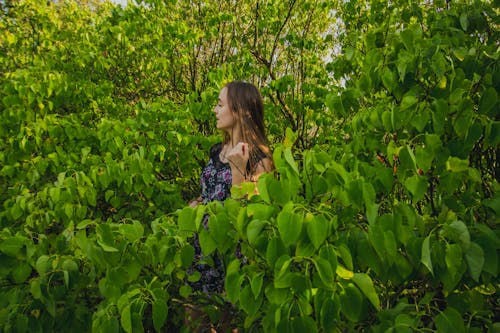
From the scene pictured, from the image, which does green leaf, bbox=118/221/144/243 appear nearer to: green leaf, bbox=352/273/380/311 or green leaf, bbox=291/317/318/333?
green leaf, bbox=291/317/318/333

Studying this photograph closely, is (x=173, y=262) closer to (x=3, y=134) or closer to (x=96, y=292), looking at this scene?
(x=96, y=292)

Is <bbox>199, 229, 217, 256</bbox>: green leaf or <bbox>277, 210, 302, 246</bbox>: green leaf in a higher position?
<bbox>277, 210, 302, 246</bbox>: green leaf

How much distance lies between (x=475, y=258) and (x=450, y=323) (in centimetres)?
21

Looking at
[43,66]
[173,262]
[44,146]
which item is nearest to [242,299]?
[173,262]

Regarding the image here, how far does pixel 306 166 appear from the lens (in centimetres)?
118

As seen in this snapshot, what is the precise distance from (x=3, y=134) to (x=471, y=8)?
3936mm

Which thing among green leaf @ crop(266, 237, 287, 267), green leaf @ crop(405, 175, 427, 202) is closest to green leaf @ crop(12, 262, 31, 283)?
green leaf @ crop(266, 237, 287, 267)

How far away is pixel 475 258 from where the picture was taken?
104 centimetres

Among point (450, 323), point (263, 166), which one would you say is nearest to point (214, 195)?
point (263, 166)

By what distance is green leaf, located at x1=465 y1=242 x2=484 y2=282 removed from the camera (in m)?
1.03

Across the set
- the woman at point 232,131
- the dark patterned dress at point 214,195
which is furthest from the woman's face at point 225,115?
the dark patterned dress at point 214,195

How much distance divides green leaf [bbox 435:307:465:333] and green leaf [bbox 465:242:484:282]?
16cm

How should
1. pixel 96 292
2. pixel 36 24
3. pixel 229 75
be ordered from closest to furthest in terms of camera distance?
pixel 96 292 → pixel 229 75 → pixel 36 24

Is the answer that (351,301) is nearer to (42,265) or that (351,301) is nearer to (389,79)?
(389,79)
